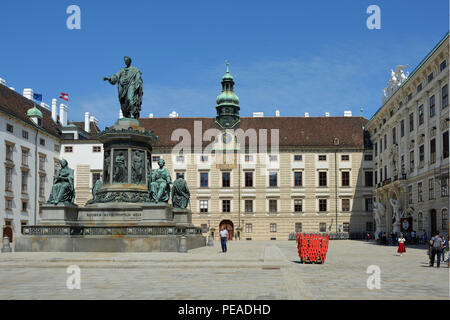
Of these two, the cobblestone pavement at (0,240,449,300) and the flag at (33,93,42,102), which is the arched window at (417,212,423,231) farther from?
the flag at (33,93,42,102)

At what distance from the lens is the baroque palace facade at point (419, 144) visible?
4038 centimetres

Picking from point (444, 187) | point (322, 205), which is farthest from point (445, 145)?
point (322, 205)

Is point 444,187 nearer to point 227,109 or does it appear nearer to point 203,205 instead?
point 203,205

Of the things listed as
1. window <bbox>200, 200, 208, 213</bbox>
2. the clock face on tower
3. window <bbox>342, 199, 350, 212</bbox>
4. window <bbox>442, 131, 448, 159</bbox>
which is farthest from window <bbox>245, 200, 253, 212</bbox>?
window <bbox>442, 131, 448, 159</bbox>

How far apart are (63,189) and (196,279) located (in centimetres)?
1295

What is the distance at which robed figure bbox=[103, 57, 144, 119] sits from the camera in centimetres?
2834

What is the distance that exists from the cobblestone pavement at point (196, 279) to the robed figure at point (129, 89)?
342 inches

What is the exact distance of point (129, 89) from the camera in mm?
28281

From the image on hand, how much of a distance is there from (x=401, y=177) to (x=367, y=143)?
2059cm

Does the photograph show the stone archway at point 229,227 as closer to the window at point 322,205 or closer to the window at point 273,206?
the window at point 273,206

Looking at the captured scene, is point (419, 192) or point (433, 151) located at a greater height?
point (433, 151)

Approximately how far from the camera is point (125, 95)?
28.5 meters

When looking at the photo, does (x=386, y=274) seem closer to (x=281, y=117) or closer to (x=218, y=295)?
(x=218, y=295)
